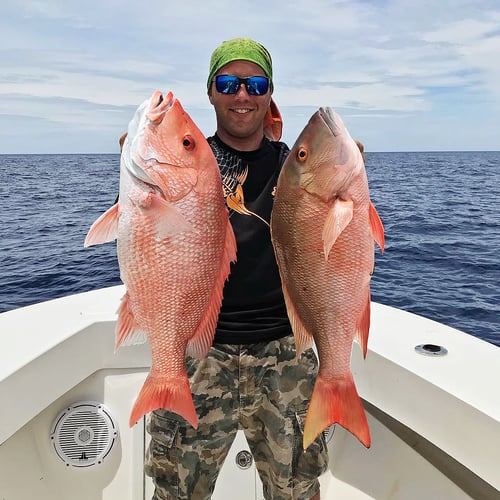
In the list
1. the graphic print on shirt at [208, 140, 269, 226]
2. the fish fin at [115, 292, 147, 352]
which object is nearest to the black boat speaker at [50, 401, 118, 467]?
the fish fin at [115, 292, 147, 352]

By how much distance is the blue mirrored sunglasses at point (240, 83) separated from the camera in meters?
2.31

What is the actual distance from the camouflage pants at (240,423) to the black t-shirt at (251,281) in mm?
76

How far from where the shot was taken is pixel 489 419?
91.6 inches

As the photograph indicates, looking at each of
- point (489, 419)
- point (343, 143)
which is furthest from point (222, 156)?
point (489, 419)

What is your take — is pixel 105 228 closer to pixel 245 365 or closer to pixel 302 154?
pixel 302 154

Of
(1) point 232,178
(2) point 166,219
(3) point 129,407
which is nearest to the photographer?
(2) point 166,219

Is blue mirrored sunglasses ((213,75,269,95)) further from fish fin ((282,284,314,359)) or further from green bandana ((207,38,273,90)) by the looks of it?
fish fin ((282,284,314,359))

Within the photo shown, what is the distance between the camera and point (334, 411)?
2.01 metres

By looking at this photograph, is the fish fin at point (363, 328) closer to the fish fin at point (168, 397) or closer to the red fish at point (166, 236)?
the red fish at point (166, 236)

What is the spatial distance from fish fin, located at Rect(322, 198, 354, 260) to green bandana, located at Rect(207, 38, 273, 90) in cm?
87

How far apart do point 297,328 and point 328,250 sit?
1.34 ft

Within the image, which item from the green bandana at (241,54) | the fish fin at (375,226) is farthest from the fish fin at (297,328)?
the green bandana at (241,54)

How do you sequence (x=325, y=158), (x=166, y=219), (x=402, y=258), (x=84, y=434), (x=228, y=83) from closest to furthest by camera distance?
(x=166, y=219), (x=325, y=158), (x=228, y=83), (x=84, y=434), (x=402, y=258)

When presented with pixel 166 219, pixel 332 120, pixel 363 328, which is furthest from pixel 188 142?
pixel 363 328
